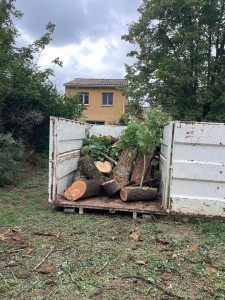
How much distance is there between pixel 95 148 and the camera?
20.9ft

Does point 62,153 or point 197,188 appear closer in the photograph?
point 197,188

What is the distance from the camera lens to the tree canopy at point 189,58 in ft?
39.4

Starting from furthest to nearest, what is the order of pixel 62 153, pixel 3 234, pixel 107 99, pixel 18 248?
pixel 107 99
pixel 62 153
pixel 3 234
pixel 18 248

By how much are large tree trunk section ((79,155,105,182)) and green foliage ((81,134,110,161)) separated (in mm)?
681

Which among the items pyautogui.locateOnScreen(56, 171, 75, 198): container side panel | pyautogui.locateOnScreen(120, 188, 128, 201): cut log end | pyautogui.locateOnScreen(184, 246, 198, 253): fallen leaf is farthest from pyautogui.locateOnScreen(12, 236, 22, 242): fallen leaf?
pyautogui.locateOnScreen(184, 246, 198, 253): fallen leaf

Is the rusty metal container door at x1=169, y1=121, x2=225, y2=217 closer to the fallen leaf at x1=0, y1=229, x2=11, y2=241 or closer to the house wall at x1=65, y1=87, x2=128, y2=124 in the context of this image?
the fallen leaf at x1=0, y1=229, x2=11, y2=241

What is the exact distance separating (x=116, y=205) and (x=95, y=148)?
2202 mm

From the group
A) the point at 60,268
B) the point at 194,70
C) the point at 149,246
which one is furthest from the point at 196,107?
the point at 60,268

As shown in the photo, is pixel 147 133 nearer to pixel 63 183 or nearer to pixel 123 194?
pixel 123 194

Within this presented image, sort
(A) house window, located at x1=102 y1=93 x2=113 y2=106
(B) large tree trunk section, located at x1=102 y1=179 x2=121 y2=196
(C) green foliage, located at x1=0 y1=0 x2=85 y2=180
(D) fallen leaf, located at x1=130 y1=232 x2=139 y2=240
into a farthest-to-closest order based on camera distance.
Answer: (A) house window, located at x1=102 y1=93 x2=113 y2=106, (C) green foliage, located at x1=0 y1=0 x2=85 y2=180, (B) large tree trunk section, located at x1=102 y1=179 x2=121 y2=196, (D) fallen leaf, located at x1=130 y1=232 x2=139 y2=240

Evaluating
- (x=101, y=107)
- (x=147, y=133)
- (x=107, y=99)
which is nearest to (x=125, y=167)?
(x=147, y=133)

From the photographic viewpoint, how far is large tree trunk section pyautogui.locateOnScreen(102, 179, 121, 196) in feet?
16.0

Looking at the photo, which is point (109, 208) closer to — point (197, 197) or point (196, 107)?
point (197, 197)

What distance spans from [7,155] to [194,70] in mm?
10110
